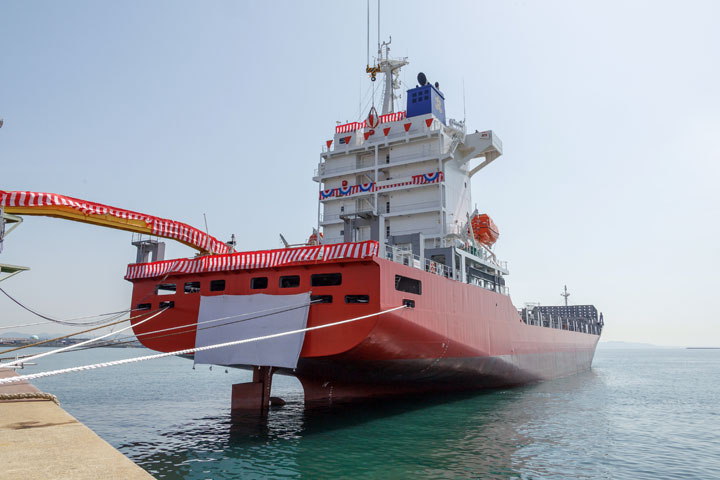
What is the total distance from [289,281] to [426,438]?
5355 mm

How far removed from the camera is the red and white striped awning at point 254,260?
40.2ft

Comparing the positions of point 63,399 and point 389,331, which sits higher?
point 389,331

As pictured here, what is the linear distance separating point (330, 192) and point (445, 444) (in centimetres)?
1295

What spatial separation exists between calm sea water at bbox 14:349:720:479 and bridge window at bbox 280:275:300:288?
358 cm

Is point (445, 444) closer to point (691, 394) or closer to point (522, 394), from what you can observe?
point (522, 394)

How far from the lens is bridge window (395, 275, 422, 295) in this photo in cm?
1323

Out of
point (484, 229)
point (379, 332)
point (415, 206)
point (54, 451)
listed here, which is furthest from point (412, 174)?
point (54, 451)

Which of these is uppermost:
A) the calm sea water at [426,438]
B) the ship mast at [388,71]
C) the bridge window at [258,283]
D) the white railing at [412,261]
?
the ship mast at [388,71]

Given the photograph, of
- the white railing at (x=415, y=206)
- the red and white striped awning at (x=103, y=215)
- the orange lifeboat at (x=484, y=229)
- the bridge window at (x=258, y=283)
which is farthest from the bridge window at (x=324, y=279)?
the orange lifeboat at (x=484, y=229)

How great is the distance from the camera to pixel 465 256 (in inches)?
732

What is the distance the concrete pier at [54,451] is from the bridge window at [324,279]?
7774 mm

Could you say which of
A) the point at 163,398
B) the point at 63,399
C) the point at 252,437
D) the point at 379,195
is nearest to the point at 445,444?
the point at 252,437

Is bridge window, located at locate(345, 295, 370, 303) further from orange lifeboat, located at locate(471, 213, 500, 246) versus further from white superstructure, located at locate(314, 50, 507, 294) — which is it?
orange lifeboat, located at locate(471, 213, 500, 246)

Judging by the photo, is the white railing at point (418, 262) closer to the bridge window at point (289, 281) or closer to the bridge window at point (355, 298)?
the bridge window at point (355, 298)
